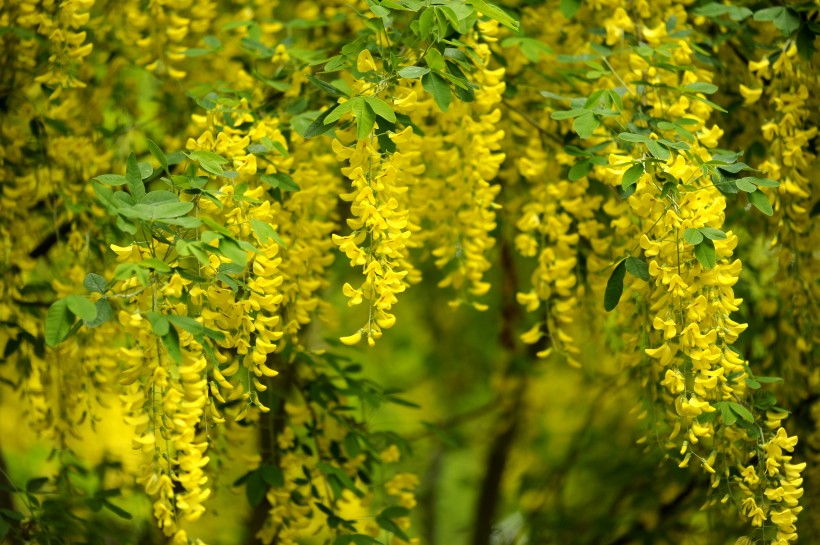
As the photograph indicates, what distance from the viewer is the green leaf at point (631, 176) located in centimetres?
201

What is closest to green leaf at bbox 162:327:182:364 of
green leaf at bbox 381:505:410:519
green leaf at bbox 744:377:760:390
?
green leaf at bbox 381:505:410:519

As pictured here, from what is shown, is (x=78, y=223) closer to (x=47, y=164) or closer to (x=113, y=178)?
(x=47, y=164)

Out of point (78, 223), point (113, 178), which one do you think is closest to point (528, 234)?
point (113, 178)

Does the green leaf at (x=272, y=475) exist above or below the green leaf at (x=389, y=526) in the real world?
above

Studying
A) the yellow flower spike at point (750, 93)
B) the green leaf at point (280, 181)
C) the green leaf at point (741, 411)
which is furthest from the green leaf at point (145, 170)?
the yellow flower spike at point (750, 93)

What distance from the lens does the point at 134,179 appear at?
185 centimetres

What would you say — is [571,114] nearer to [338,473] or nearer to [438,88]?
[438,88]

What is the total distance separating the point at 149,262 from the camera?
5.50 ft

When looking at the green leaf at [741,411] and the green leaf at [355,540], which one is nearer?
the green leaf at [741,411]

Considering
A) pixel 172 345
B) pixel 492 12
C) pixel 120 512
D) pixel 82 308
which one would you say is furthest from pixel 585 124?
pixel 120 512

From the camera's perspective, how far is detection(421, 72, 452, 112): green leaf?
1.99 metres

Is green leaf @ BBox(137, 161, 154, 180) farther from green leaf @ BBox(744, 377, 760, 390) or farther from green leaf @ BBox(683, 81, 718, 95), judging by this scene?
green leaf @ BBox(744, 377, 760, 390)

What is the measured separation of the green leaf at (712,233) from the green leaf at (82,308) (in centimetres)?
120

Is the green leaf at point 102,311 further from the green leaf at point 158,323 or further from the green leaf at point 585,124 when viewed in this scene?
the green leaf at point 585,124
